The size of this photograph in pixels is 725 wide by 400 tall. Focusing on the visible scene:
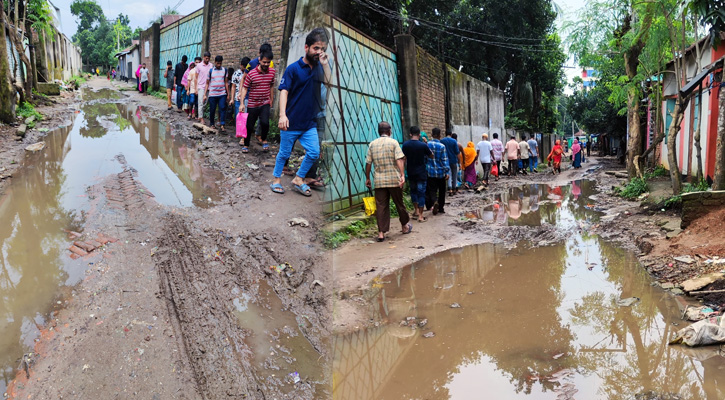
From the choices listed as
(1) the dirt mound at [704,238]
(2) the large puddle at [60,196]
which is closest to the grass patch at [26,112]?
(2) the large puddle at [60,196]

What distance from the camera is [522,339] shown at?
122 inches

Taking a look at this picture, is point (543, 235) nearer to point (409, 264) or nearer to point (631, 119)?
point (409, 264)

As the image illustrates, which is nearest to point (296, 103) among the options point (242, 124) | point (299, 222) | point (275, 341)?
point (299, 222)

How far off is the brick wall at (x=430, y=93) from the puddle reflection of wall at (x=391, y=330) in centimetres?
511

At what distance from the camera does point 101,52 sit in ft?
144

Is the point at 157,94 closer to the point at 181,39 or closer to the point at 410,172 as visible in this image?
the point at 181,39

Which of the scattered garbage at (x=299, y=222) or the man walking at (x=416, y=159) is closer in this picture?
the scattered garbage at (x=299, y=222)

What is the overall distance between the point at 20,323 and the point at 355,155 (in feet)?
16.2

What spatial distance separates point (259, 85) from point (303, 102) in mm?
1861

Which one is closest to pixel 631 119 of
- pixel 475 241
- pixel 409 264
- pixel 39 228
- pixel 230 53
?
pixel 475 241

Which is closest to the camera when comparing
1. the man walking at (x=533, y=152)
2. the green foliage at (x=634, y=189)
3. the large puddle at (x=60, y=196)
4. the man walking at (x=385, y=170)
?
the large puddle at (x=60, y=196)

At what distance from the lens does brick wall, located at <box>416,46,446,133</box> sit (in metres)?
9.81

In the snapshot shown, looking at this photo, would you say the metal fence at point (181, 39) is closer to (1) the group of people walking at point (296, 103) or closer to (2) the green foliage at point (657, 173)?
(1) the group of people walking at point (296, 103)

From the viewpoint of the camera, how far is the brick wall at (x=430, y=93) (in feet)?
32.2
